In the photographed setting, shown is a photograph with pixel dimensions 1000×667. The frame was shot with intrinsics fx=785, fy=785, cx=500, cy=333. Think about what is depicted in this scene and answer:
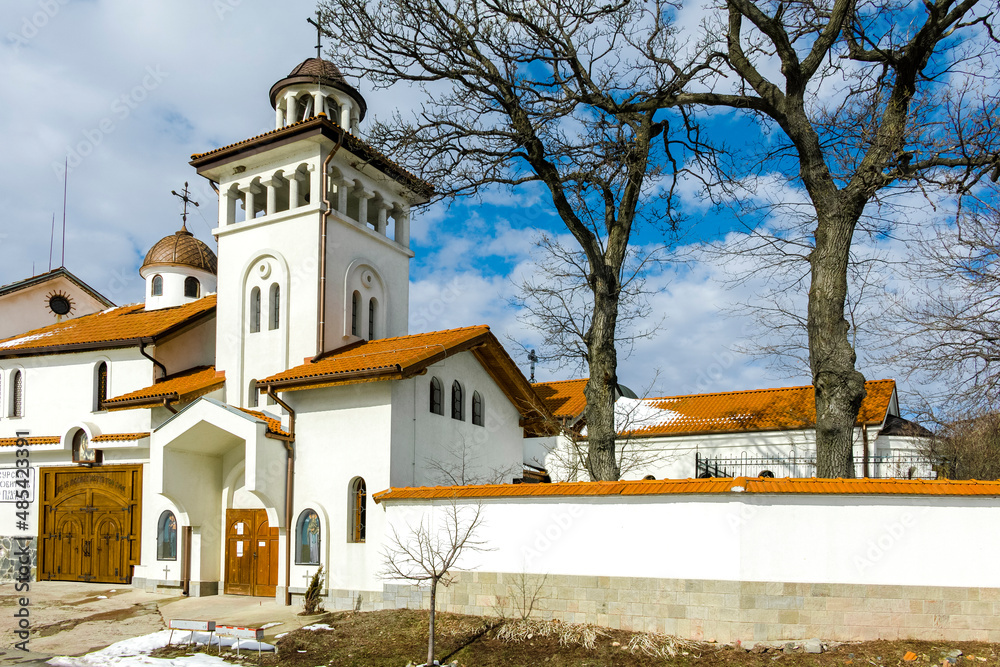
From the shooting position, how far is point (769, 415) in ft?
75.5

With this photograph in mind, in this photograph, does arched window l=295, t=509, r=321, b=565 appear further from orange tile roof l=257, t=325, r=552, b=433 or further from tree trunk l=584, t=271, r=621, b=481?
tree trunk l=584, t=271, r=621, b=481

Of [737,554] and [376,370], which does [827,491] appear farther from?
[376,370]

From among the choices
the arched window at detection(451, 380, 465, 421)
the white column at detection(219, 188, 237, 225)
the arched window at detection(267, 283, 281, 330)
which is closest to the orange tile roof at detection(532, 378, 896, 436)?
the arched window at detection(451, 380, 465, 421)

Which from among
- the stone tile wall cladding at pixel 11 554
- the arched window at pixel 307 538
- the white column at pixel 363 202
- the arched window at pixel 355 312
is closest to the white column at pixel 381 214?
the white column at pixel 363 202

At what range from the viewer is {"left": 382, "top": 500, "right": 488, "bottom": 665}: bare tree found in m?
12.0

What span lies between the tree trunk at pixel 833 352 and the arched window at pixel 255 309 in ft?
37.7

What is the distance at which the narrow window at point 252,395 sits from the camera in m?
16.7

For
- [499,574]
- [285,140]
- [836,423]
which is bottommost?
[499,574]

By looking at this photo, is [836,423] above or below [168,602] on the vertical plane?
above

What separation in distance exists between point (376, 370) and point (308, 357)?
3.01m

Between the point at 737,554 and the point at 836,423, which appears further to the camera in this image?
the point at 836,423

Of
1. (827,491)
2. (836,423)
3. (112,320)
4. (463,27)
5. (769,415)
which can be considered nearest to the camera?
(827,491)

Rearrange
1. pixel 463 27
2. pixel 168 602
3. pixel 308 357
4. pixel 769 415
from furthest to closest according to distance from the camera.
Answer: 1. pixel 769 415
2. pixel 308 357
3. pixel 168 602
4. pixel 463 27

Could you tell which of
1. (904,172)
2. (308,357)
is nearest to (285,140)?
(308,357)
